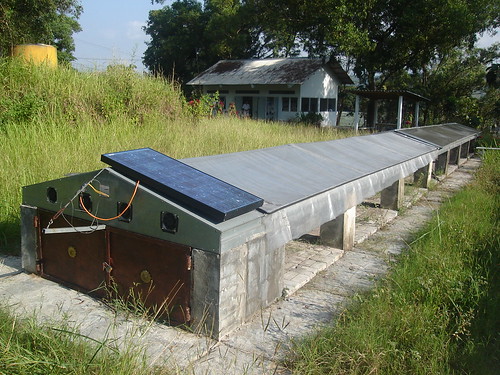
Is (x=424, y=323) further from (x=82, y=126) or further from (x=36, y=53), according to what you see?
(x=36, y=53)

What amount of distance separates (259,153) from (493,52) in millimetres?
30523

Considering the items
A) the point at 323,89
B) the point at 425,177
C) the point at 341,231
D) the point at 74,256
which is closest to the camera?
the point at 74,256

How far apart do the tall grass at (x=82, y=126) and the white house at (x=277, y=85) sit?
55.6 ft

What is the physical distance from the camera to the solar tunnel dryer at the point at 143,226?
3234 mm

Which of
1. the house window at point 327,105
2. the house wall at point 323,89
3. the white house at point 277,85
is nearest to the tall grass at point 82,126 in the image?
the white house at point 277,85

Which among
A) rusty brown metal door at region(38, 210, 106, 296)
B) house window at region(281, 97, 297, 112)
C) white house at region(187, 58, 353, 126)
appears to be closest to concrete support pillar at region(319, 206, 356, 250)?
rusty brown metal door at region(38, 210, 106, 296)

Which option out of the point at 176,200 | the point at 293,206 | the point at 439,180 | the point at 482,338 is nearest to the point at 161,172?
the point at 176,200

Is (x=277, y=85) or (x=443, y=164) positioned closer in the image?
(x=443, y=164)

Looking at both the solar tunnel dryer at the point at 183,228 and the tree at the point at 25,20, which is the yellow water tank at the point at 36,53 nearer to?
the tree at the point at 25,20

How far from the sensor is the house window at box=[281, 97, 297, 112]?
29.0 m

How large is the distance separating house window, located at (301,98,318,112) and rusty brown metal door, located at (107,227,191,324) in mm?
26180

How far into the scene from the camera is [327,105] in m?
31.3

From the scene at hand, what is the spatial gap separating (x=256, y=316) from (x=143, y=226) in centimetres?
110

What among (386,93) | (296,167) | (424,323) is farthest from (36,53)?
(386,93)
